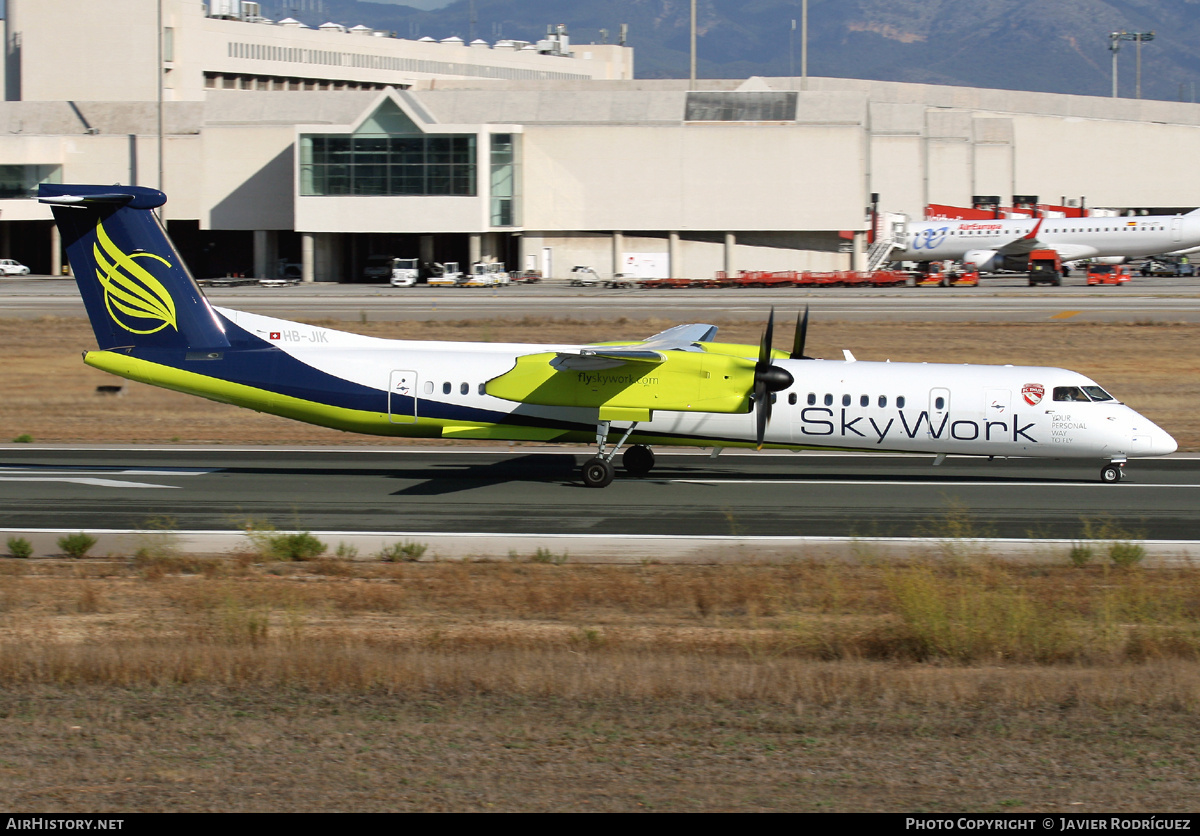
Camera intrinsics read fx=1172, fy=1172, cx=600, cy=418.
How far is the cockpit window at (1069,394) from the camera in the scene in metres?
24.6

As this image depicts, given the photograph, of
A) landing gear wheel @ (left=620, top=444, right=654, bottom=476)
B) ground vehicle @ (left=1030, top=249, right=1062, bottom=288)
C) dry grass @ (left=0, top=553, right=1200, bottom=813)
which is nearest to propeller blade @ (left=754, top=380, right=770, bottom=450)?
landing gear wheel @ (left=620, top=444, right=654, bottom=476)

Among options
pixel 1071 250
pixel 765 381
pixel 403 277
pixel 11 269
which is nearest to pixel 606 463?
pixel 765 381

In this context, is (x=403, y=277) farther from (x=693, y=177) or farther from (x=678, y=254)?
(x=693, y=177)

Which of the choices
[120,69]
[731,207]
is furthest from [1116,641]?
[120,69]

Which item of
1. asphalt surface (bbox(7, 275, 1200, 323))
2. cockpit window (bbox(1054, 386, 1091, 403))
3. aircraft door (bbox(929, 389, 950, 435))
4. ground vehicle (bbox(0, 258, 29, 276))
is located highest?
ground vehicle (bbox(0, 258, 29, 276))

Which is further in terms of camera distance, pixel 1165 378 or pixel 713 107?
pixel 713 107

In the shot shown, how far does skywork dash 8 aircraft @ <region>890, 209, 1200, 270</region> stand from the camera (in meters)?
79.2

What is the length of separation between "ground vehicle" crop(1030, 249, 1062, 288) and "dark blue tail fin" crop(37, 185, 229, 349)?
6097 centimetres

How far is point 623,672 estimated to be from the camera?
12016 millimetres

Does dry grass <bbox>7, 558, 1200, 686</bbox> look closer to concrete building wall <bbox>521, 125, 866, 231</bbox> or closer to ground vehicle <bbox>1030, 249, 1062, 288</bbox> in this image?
ground vehicle <bbox>1030, 249, 1062, 288</bbox>

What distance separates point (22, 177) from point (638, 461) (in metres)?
87.3
